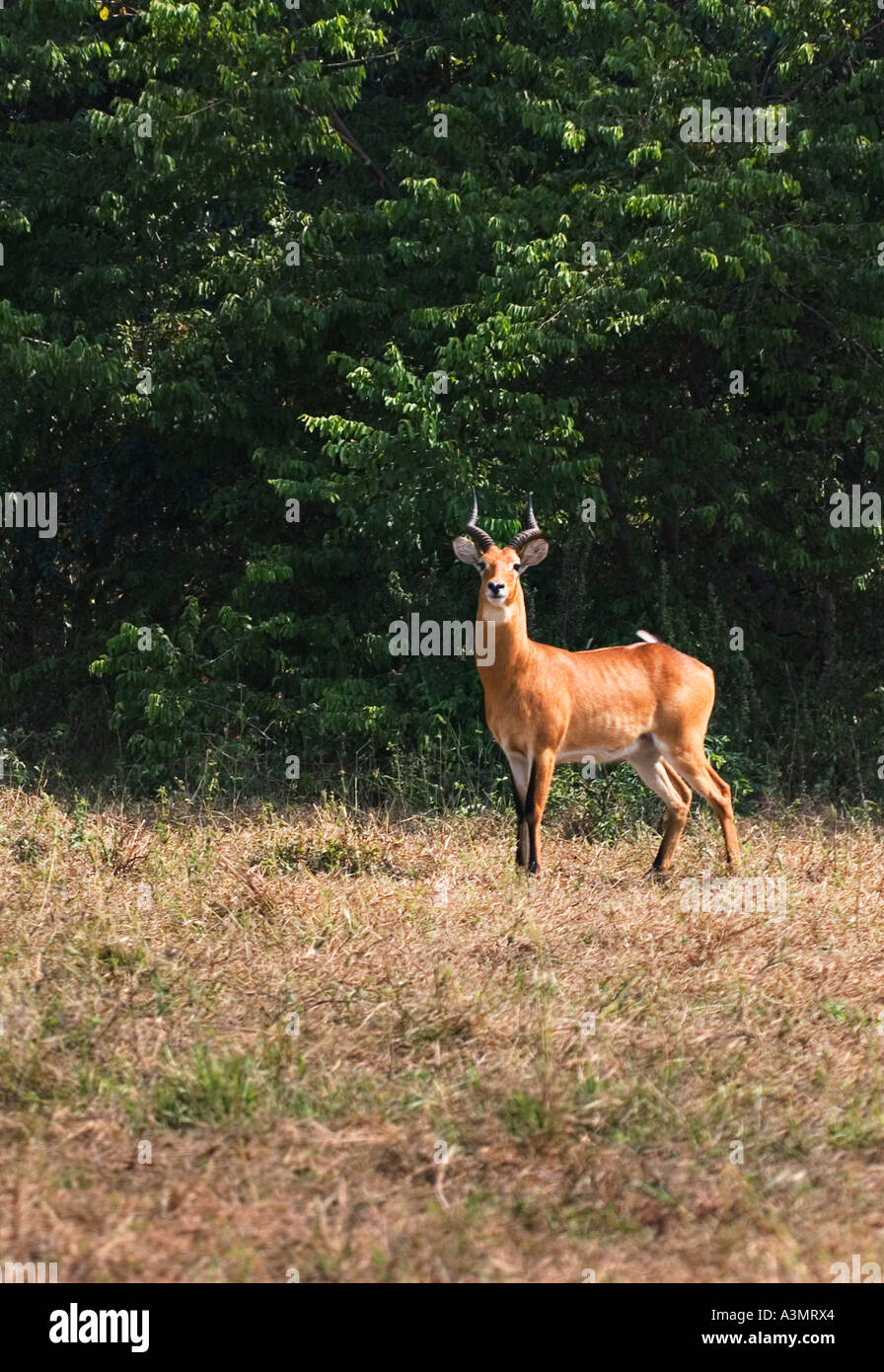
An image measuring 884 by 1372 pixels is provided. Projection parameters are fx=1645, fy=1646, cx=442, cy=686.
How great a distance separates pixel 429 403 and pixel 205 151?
8.28 feet

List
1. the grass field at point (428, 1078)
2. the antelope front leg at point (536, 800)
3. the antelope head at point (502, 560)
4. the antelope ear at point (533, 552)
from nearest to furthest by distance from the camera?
the grass field at point (428, 1078) < the antelope head at point (502, 560) < the antelope front leg at point (536, 800) < the antelope ear at point (533, 552)

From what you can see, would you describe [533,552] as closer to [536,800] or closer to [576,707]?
[576,707]

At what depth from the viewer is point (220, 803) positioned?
37.3 ft

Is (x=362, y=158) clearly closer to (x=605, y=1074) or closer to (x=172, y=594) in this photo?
(x=172, y=594)

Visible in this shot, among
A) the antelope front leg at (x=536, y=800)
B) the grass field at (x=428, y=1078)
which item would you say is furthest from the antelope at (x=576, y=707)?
the grass field at (x=428, y=1078)

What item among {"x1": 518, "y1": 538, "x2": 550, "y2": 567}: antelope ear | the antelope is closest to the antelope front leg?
the antelope

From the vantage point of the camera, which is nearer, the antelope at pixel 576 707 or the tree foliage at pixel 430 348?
the antelope at pixel 576 707

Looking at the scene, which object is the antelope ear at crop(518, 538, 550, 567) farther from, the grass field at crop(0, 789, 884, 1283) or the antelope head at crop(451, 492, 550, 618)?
the grass field at crop(0, 789, 884, 1283)

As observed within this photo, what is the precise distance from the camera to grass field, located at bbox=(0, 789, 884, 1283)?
453 cm

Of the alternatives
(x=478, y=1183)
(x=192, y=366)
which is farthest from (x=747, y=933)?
(x=192, y=366)

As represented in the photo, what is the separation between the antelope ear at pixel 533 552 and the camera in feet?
30.5

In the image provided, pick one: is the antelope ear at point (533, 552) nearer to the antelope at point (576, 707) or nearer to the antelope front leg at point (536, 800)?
the antelope at point (576, 707)

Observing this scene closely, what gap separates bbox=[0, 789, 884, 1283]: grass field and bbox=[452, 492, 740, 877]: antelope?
2.87 ft

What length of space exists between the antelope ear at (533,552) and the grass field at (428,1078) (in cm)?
188
